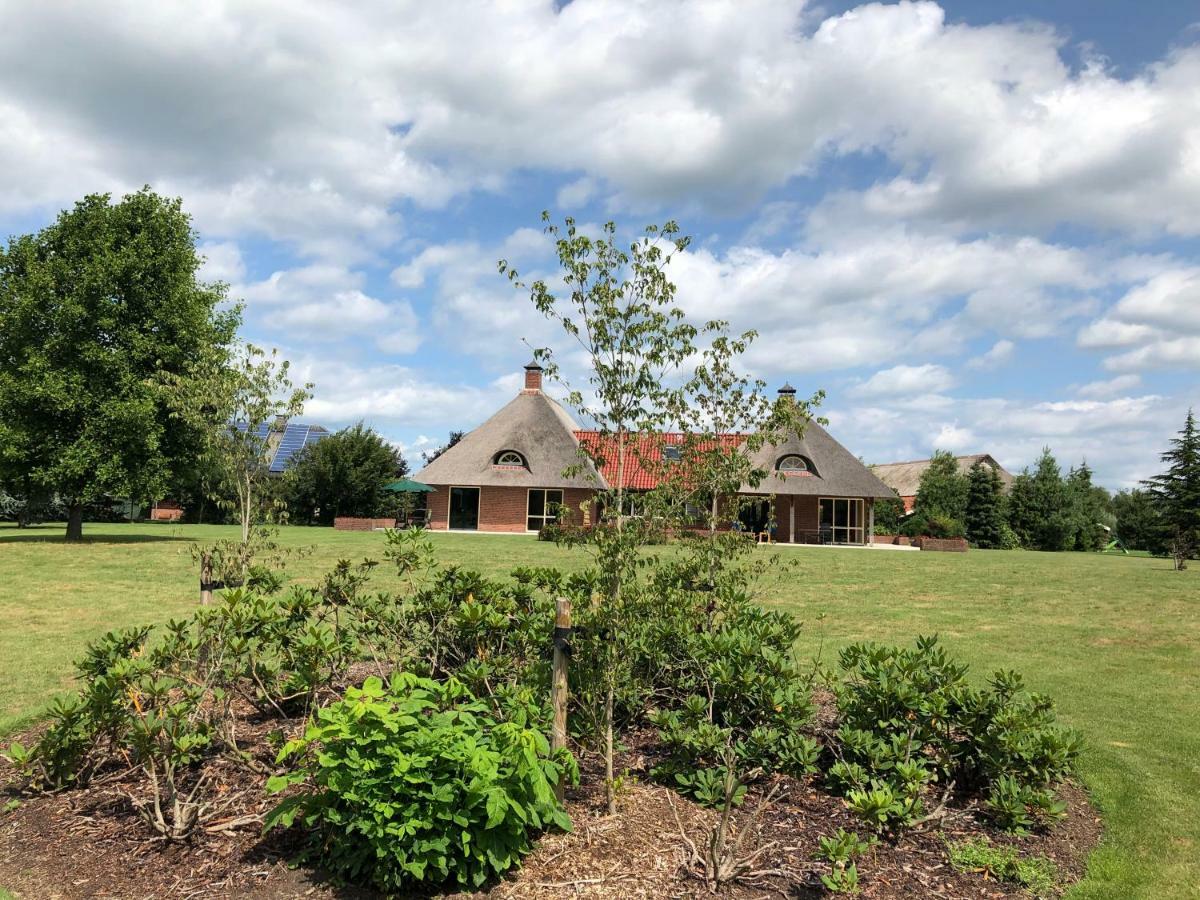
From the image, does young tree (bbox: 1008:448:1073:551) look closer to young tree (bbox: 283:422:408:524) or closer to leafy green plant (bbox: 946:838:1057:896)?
young tree (bbox: 283:422:408:524)

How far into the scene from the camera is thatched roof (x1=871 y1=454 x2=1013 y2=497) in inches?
2507

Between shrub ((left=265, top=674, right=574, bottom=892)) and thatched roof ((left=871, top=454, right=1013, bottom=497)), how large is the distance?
63180 mm

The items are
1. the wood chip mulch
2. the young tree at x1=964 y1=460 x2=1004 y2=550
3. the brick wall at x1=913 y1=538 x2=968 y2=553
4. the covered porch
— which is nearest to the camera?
the wood chip mulch

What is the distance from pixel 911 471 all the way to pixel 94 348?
59471 mm

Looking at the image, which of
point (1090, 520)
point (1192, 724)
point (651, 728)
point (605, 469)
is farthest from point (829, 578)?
point (1090, 520)

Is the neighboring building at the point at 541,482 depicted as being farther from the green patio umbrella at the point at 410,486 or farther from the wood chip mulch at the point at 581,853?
the wood chip mulch at the point at 581,853

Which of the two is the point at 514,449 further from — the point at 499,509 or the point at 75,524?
the point at 75,524

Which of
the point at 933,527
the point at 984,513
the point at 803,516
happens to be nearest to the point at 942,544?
the point at 933,527

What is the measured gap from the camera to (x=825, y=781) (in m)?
4.62

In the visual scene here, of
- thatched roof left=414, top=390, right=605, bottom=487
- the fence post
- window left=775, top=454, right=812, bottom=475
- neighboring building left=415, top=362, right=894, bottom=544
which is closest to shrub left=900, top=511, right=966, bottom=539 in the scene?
neighboring building left=415, top=362, right=894, bottom=544

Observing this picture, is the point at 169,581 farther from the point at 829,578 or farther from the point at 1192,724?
the point at 1192,724

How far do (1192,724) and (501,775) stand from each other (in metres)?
6.45

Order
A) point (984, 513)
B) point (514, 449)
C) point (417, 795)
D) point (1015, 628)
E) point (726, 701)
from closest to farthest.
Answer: point (417, 795) < point (726, 701) < point (1015, 628) < point (514, 449) < point (984, 513)

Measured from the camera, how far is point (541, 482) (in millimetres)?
34938
